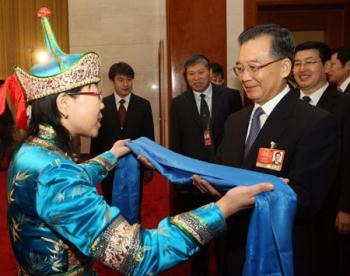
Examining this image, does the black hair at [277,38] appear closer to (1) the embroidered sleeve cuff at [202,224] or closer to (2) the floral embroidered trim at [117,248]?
(1) the embroidered sleeve cuff at [202,224]

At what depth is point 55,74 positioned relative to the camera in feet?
4.00

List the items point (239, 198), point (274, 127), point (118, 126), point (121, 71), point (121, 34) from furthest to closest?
point (121, 34), point (121, 71), point (118, 126), point (274, 127), point (239, 198)

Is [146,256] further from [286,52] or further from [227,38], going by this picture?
[227,38]

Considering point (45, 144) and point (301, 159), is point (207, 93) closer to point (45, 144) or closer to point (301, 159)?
point (301, 159)

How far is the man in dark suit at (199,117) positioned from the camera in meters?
3.03

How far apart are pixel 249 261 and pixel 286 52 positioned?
864 millimetres

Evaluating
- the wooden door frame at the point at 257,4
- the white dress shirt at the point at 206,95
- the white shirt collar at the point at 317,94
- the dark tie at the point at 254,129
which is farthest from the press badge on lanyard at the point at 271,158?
the wooden door frame at the point at 257,4

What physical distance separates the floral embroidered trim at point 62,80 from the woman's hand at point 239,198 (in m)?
0.60

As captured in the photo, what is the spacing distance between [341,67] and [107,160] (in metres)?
2.79

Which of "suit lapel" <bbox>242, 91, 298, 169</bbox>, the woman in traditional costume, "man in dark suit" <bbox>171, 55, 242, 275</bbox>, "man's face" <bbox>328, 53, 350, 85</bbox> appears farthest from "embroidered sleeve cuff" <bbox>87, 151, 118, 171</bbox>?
"man's face" <bbox>328, 53, 350, 85</bbox>

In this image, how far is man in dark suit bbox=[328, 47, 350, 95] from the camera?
357cm

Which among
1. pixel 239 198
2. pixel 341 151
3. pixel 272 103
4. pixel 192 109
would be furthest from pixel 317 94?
pixel 239 198

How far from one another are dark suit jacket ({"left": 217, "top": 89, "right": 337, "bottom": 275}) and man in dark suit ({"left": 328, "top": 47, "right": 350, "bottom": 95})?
2.32 m

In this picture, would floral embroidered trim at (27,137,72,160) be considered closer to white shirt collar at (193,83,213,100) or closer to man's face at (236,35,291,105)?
man's face at (236,35,291,105)
